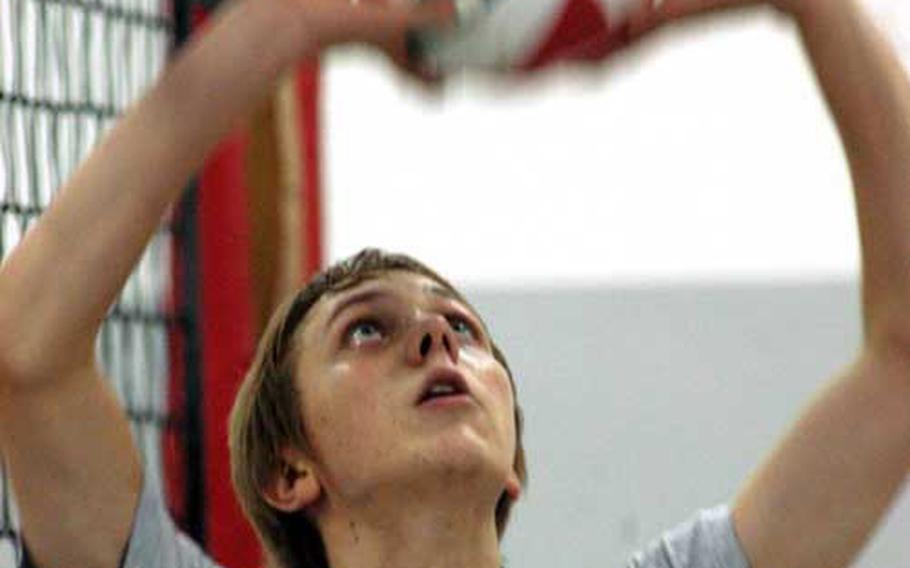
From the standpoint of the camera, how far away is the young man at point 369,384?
1.56 meters

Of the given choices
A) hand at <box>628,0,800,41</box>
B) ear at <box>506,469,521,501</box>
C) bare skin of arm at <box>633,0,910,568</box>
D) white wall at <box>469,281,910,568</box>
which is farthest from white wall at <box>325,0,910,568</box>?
hand at <box>628,0,800,41</box>

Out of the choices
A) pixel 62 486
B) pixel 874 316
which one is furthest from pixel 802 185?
pixel 62 486

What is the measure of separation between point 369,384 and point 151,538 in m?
0.21

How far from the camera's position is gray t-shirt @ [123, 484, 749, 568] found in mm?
1718

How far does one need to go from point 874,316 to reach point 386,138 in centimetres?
160

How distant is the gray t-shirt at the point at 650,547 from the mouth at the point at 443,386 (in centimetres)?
18

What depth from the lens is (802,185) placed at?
3.19 meters

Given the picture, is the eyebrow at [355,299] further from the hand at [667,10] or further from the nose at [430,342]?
the hand at [667,10]

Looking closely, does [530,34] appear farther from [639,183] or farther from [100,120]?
[639,183]

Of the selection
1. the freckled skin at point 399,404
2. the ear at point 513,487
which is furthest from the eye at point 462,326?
the ear at point 513,487

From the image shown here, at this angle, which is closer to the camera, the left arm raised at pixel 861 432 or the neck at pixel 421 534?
the left arm raised at pixel 861 432

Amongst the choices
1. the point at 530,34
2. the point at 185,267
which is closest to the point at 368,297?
the point at 530,34

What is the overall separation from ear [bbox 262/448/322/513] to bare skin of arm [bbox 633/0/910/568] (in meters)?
0.31

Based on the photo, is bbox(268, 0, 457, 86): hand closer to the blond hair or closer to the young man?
the young man
